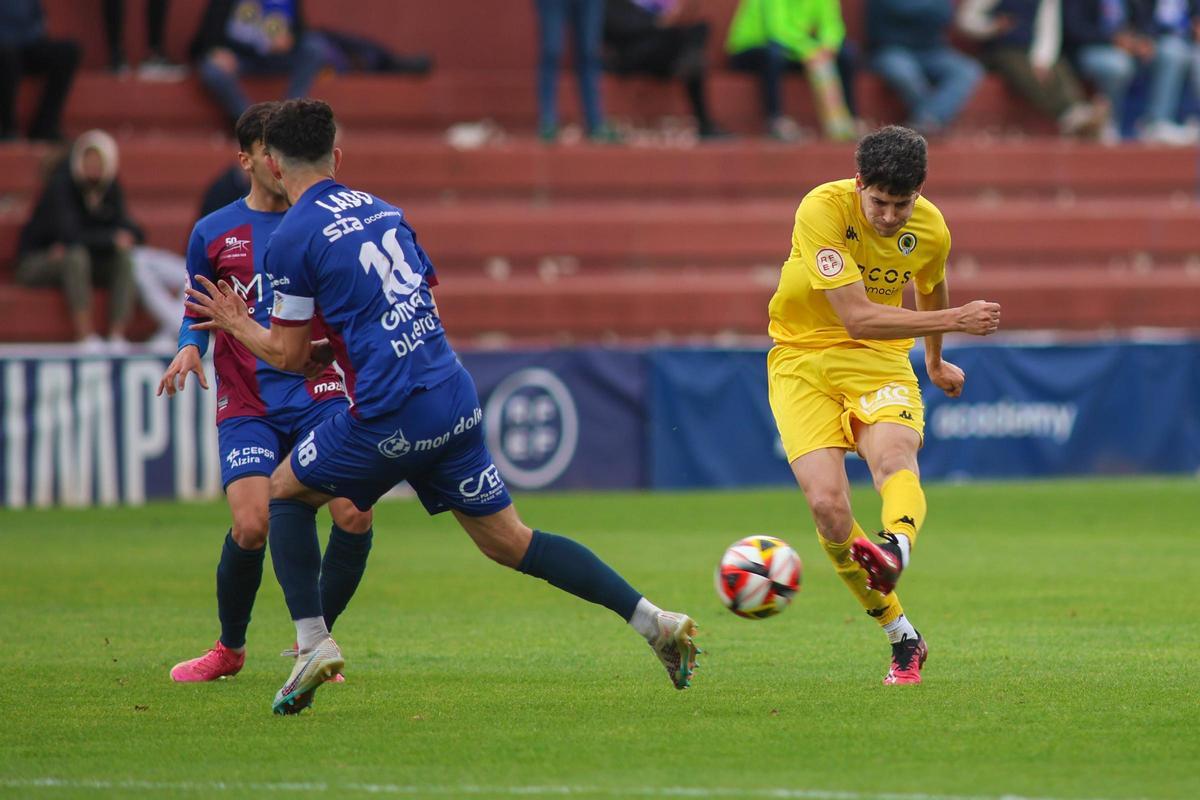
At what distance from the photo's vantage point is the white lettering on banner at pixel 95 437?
14609 millimetres

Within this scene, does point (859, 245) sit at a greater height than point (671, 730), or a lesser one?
greater

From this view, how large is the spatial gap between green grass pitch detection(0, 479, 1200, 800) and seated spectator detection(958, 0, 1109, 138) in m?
10.9

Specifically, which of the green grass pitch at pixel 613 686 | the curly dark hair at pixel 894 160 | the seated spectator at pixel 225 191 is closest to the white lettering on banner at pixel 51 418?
the green grass pitch at pixel 613 686

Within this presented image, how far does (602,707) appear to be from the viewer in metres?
6.36

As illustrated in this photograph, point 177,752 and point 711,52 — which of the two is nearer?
point 177,752

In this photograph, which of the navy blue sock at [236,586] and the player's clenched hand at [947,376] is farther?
the player's clenched hand at [947,376]

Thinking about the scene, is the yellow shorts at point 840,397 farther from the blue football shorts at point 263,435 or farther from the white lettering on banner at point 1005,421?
the white lettering on banner at point 1005,421

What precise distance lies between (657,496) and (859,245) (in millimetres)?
9090

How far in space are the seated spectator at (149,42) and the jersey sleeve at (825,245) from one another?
1415 cm

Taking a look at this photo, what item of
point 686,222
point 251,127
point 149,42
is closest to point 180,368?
point 251,127

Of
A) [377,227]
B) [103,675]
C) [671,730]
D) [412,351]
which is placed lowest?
[103,675]

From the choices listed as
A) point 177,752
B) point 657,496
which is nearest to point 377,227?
point 177,752

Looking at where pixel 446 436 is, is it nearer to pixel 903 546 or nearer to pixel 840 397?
pixel 903 546

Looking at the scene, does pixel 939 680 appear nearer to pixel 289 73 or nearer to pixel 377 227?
pixel 377 227
